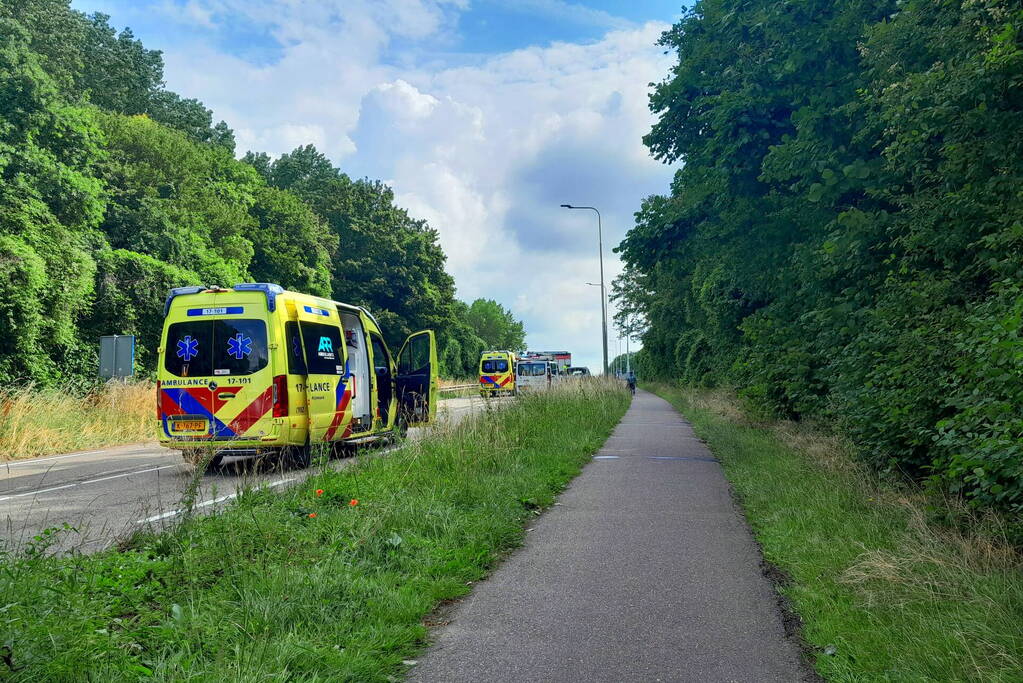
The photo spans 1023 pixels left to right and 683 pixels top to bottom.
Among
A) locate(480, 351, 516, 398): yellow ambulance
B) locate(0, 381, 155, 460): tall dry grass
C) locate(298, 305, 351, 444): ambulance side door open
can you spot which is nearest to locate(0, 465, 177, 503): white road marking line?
locate(298, 305, 351, 444): ambulance side door open

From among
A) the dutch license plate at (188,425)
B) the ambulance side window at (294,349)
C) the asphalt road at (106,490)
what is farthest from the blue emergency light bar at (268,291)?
the asphalt road at (106,490)

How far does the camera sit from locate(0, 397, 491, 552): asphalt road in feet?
22.1

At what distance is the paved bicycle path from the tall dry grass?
35.1 feet

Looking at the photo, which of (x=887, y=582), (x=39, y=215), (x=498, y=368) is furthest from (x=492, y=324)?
(x=887, y=582)

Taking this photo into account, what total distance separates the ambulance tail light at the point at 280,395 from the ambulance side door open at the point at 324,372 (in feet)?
1.51

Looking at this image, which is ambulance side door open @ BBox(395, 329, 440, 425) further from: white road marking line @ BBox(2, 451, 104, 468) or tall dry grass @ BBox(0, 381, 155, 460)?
tall dry grass @ BBox(0, 381, 155, 460)

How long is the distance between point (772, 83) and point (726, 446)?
6.55 m

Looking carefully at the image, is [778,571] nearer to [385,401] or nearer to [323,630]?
[323,630]

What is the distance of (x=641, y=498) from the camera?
941cm

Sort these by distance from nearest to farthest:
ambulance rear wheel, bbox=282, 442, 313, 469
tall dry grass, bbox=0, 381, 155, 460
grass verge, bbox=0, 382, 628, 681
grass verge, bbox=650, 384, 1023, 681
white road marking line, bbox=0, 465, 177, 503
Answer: grass verge, bbox=0, 382, 628, 681 < grass verge, bbox=650, 384, 1023, 681 < white road marking line, bbox=0, 465, 177, 503 < ambulance rear wheel, bbox=282, 442, 313, 469 < tall dry grass, bbox=0, 381, 155, 460

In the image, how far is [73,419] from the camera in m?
16.4

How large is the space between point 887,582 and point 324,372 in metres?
8.79

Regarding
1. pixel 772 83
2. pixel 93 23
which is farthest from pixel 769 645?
pixel 93 23

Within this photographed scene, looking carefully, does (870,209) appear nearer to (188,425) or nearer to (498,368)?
(188,425)
